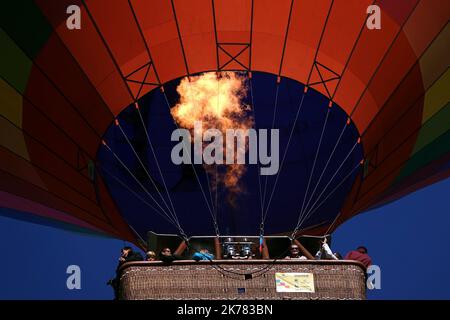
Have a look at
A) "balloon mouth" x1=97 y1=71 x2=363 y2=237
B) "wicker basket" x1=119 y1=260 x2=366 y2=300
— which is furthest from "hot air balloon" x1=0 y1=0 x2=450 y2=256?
"wicker basket" x1=119 y1=260 x2=366 y2=300

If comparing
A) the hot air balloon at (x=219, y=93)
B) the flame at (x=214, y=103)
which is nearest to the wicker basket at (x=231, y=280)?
the hot air balloon at (x=219, y=93)

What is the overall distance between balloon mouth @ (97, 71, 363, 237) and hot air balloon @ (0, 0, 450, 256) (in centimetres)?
2

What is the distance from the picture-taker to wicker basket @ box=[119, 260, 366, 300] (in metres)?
8.84

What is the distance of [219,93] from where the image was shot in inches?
497

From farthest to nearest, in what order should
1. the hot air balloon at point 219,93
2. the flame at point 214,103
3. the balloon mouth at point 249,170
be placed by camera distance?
the balloon mouth at point 249,170
the flame at point 214,103
the hot air balloon at point 219,93

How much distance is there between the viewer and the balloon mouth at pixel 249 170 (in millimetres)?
12898

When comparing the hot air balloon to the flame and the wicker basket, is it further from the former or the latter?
the wicker basket

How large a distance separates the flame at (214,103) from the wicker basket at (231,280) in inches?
167

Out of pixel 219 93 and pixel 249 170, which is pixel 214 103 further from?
pixel 249 170

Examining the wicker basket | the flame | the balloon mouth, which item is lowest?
the wicker basket

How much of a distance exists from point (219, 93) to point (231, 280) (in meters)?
4.36

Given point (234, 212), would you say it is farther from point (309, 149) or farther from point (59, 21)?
point (59, 21)

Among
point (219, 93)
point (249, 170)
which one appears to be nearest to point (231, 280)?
point (219, 93)

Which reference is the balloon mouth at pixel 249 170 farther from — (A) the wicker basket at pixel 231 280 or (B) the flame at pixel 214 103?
(A) the wicker basket at pixel 231 280
